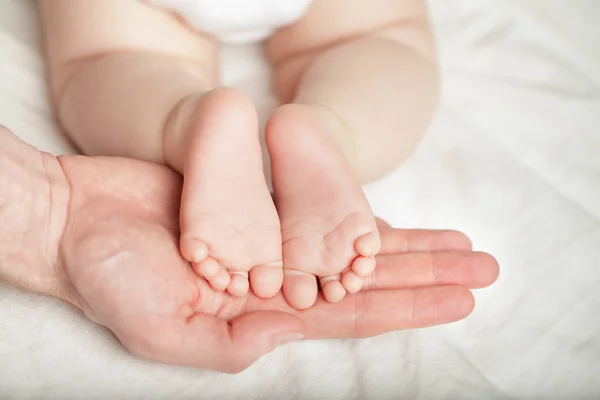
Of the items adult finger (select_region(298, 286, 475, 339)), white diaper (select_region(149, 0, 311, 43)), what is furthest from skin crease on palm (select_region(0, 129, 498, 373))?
white diaper (select_region(149, 0, 311, 43))

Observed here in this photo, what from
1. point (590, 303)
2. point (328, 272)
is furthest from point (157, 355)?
point (590, 303)

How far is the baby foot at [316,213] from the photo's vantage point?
620mm

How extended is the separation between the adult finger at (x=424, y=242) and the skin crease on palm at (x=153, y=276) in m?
0.02

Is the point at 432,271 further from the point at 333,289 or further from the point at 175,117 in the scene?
the point at 175,117

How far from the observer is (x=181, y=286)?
0.59m

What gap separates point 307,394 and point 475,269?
21 centimetres

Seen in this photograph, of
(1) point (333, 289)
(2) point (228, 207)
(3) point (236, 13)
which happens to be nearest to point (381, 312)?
(1) point (333, 289)

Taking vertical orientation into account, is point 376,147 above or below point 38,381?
above

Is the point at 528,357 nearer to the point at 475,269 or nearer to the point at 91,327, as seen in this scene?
the point at 475,269

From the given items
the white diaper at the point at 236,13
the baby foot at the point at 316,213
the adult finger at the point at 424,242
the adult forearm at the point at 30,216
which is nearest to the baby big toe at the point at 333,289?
the baby foot at the point at 316,213

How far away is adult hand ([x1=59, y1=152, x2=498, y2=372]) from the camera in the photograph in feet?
1.89

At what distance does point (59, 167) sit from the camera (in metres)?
0.64

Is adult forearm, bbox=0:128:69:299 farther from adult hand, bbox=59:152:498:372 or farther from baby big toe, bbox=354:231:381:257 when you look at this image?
baby big toe, bbox=354:231:381:257

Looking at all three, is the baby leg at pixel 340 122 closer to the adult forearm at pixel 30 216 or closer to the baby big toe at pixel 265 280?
the baby big toe at pixel 265 280
